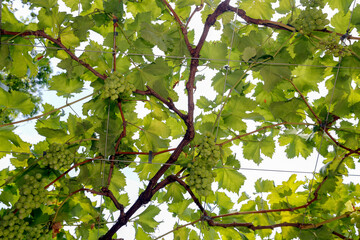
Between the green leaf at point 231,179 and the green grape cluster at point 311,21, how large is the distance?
0.54 meters

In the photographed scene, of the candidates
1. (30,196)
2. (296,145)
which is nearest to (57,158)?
(30,196)

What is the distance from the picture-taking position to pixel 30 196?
0.83 meters

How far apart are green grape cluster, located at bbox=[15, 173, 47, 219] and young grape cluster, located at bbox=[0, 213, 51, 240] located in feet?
0.09

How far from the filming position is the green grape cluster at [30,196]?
0.81 metres

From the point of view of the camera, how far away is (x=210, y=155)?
83 cm

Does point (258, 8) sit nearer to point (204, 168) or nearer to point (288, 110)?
point (288, 110)

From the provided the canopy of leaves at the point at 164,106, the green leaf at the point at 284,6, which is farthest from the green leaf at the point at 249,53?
the green leaf at the point at 284,6

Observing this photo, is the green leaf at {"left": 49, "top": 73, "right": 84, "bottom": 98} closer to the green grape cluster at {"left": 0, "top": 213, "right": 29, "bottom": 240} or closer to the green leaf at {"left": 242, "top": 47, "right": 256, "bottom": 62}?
the green grape cluster at {"left": 0, "top": 213, "right": 29, "bottom": 240}

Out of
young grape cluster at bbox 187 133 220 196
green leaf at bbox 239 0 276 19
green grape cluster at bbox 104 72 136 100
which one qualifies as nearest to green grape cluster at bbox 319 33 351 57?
green leaf at bbox 239 0 276 19

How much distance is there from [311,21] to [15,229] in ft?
3.35

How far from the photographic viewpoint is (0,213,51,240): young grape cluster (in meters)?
0.80

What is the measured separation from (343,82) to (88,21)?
34.5 inches

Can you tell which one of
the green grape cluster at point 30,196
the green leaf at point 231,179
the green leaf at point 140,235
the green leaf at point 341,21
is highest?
the green leaf at point 341,21

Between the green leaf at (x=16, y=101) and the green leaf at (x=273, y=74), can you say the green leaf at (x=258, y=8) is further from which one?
the green leaf at (x=16, y=101)
